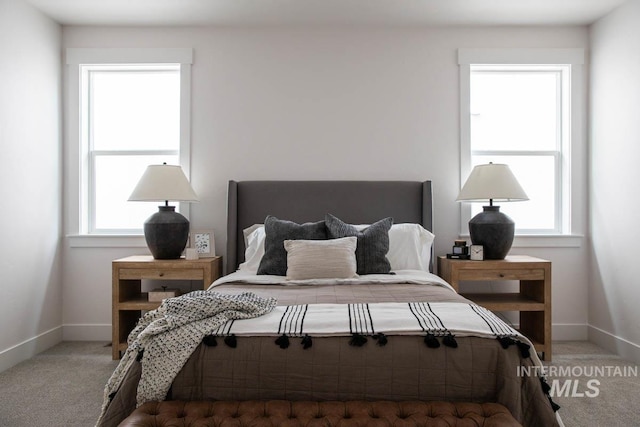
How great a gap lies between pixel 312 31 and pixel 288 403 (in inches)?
128

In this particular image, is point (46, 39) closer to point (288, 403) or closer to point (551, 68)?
point (288, 403)

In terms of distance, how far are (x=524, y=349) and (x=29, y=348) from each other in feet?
11.3

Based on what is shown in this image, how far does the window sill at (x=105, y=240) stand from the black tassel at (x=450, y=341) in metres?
2.96

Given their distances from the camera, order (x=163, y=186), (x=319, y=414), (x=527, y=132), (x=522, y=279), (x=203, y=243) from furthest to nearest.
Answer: (x=527, y=132) < (x=203, y=243) < (x=163, y=186) < (x=522, y=279) < (x=319, y=414)

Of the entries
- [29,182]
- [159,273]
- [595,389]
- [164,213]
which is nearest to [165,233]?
[164,213]

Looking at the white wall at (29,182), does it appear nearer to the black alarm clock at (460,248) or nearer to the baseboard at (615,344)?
the black alarm clock at (460,248)

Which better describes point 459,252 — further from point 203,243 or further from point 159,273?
point 159,273

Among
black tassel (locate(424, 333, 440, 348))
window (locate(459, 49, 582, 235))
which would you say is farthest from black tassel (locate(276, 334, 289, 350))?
window (locate(459, 49, 582, 235))

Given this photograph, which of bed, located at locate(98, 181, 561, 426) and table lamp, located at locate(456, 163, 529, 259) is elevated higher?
table lamp, located at locate(456, 163, 529, 259)

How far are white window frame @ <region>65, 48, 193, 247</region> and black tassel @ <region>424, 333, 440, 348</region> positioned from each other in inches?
109

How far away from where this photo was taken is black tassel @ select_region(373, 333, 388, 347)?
1798 millimetres

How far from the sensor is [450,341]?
5.86 feet

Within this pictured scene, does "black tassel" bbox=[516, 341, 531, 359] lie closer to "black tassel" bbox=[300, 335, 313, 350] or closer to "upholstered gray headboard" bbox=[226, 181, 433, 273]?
"black tassel" bbox=[300, 335, 313, 350]

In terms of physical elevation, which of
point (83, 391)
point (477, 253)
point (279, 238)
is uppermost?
point (279, 238)
